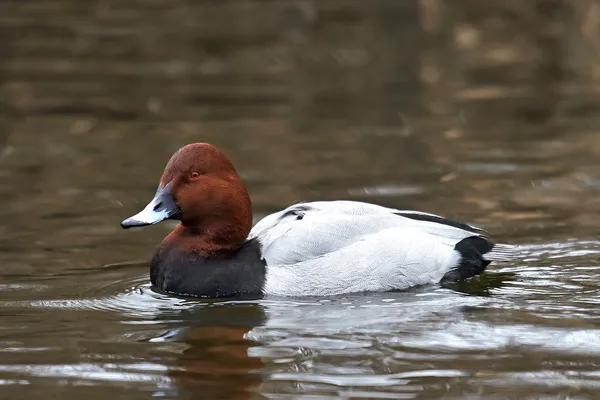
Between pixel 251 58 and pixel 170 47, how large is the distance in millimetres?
1473

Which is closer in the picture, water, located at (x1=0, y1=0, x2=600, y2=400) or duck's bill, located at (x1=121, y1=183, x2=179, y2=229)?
water, located at (x1=0, y1=0, x2=600, y2=400)

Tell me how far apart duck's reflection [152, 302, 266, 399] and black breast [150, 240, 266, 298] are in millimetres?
131

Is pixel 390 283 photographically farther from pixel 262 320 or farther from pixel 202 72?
pixel 202 72

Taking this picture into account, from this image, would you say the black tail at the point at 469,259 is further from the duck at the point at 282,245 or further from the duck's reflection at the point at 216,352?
the duck's reflection at the point at 216,352

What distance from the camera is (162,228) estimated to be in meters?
8.39

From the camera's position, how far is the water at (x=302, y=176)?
532 centimetres

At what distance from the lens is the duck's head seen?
6680 millimetres

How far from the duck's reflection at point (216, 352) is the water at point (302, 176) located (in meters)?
0.02

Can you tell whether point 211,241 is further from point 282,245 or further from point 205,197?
point 282,245

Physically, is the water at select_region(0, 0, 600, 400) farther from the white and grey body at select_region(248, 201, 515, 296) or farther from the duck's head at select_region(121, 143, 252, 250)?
the duck's head at select_region(121, 143, 252, 250)

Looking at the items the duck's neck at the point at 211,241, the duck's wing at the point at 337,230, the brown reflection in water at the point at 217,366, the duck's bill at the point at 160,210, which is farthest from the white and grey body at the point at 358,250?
the brown reflection in water at the point at 217,366

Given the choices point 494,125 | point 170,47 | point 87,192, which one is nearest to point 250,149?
point 87,192

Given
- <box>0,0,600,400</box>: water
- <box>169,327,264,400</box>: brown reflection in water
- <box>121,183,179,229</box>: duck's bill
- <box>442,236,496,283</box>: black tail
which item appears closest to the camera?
<box>169,327,264,400</box>: brown reflection in water

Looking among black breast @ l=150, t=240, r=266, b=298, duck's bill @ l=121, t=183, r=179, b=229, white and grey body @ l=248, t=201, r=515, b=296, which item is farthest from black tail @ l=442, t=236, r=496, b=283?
duck's bill @ l=121, t=183, r=179, b=229
